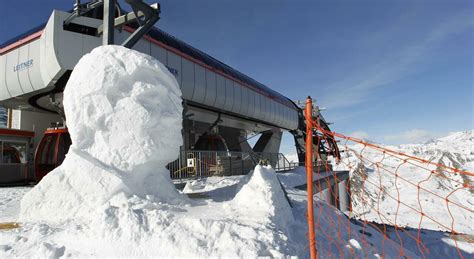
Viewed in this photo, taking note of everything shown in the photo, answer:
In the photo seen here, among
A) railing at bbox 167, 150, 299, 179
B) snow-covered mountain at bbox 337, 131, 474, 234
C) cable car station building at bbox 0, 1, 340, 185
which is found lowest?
snow-covered mountain at bbox 337, 131, 474, 234

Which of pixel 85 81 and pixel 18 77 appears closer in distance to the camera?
pixel 85 81

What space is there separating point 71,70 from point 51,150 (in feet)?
10.1

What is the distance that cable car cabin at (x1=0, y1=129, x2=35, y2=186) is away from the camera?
1206 centimetres

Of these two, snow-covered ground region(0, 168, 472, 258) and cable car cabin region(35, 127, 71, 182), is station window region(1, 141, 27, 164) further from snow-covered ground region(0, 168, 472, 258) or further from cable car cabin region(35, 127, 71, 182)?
snow-covered ground region(0, 168, 472, 258)

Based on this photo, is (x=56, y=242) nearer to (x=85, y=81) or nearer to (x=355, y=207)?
(x=85, y=81)

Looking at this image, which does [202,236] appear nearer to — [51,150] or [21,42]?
[51,150]

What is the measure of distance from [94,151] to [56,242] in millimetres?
1955

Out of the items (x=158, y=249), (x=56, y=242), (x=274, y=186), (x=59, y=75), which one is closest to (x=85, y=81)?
(x=56, y=242)

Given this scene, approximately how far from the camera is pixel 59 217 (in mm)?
4547

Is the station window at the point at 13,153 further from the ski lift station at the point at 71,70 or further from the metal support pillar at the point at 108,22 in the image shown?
the metal support pillar at the point at 108,22

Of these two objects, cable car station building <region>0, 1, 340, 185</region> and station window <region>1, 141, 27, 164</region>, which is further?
station window <region>1, 141, 27, 164</region>

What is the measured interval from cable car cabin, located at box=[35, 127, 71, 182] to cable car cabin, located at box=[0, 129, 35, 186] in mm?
2242

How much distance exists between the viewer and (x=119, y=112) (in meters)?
5.25

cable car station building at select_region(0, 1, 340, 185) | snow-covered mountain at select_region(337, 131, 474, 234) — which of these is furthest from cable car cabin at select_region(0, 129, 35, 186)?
snow-covered mountain at select_region(337, 131, 474, 234)
